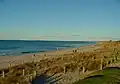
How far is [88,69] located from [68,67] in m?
2.30

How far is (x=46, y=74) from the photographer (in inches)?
806

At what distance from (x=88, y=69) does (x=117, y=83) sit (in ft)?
44.0

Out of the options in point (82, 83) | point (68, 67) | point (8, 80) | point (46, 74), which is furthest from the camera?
point (68, 67)

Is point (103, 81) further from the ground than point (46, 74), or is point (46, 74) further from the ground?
point (103, 81)

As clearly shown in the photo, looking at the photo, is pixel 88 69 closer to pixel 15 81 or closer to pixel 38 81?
pixel 38 81

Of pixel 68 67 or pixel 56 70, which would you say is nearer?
pixel 56 70

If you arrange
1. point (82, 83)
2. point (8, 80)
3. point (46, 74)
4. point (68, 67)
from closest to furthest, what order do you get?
point (82, 83)
point (8, 80)
point (46, 74)
point (68, 67)

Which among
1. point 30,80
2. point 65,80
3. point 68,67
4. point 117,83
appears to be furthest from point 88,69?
point 117,83

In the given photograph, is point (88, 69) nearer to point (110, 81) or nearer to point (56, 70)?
point (56, 70)

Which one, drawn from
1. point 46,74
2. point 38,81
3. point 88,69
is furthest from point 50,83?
point 88,69

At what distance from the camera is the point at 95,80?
26.3ft

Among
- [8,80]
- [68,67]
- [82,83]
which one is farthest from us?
[68,67]

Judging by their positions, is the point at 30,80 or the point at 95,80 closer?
the point at 95,80

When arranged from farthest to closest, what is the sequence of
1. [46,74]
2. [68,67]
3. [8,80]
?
[68,67]
[46,74]
[8,80]
